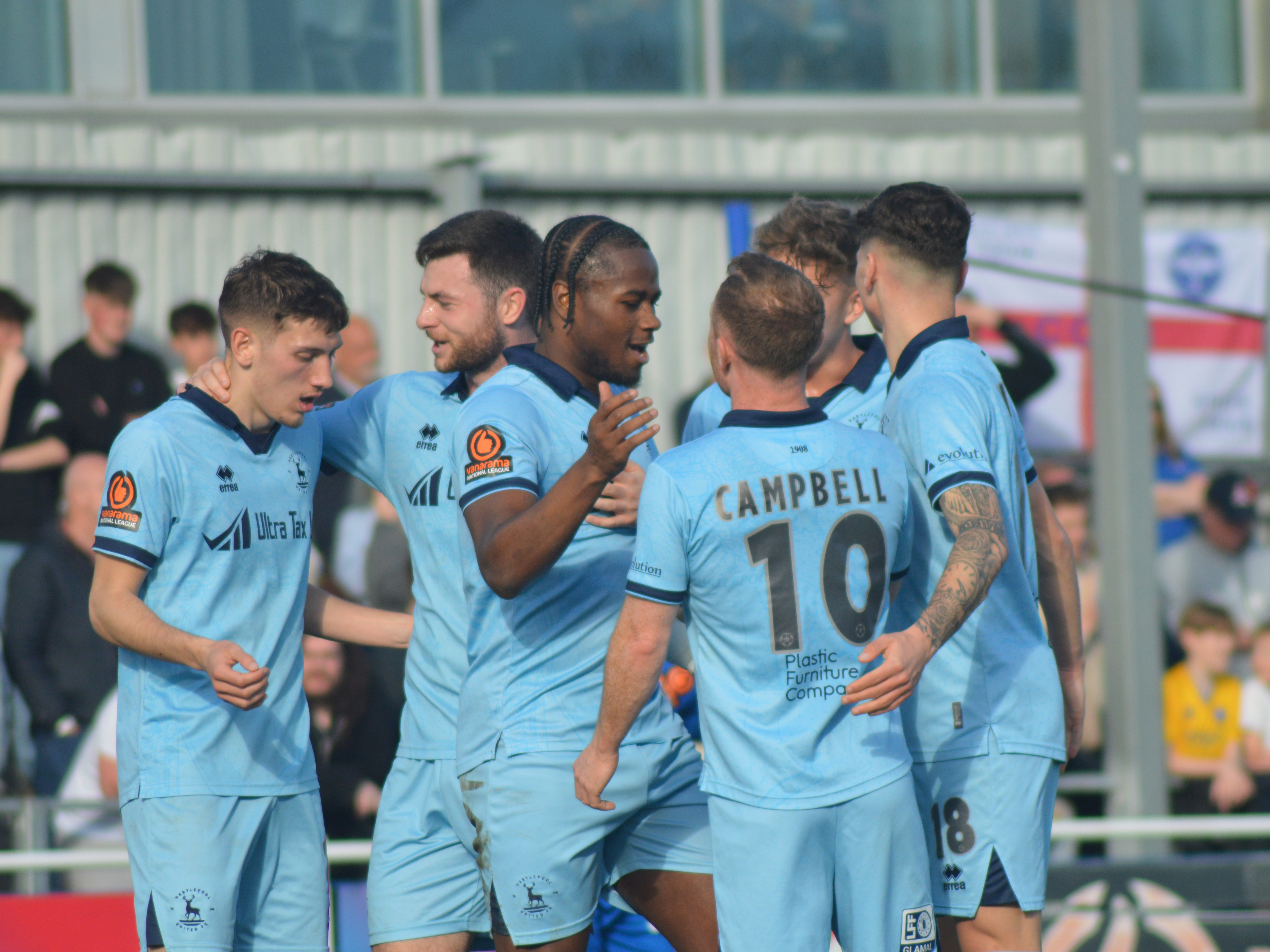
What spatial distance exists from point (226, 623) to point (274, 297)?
2.84ft

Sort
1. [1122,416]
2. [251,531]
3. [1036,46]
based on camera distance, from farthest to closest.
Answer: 1. [1036,46]
2. [1122,416]
3. [251,531]

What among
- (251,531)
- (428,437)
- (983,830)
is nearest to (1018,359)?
(428,437)

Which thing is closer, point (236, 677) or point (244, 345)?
point (236, 677)

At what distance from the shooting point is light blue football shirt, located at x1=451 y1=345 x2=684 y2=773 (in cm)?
A: 355

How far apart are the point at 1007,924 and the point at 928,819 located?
1.04 ft

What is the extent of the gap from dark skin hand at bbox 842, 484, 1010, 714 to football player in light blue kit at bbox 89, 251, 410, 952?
147 cm

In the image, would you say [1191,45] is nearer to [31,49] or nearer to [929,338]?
[31,49]

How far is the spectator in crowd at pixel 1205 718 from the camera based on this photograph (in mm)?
8148

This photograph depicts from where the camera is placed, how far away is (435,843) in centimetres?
404

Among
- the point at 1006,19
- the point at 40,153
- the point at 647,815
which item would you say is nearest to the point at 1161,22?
the point at 1006,19

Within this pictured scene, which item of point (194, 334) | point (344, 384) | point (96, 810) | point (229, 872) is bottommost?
point (96, 810)

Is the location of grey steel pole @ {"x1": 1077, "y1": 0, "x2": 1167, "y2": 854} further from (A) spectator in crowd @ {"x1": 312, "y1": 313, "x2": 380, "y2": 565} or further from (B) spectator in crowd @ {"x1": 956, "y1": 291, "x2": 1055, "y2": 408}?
(A) spectator in crowd @ {"x1": 312, "y1": 313, "x2": 380, "y2": 565}

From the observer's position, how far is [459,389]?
4.31m

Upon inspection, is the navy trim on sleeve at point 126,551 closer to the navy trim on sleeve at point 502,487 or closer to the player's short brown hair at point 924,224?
the navy trim on sleeve at point 502,487
